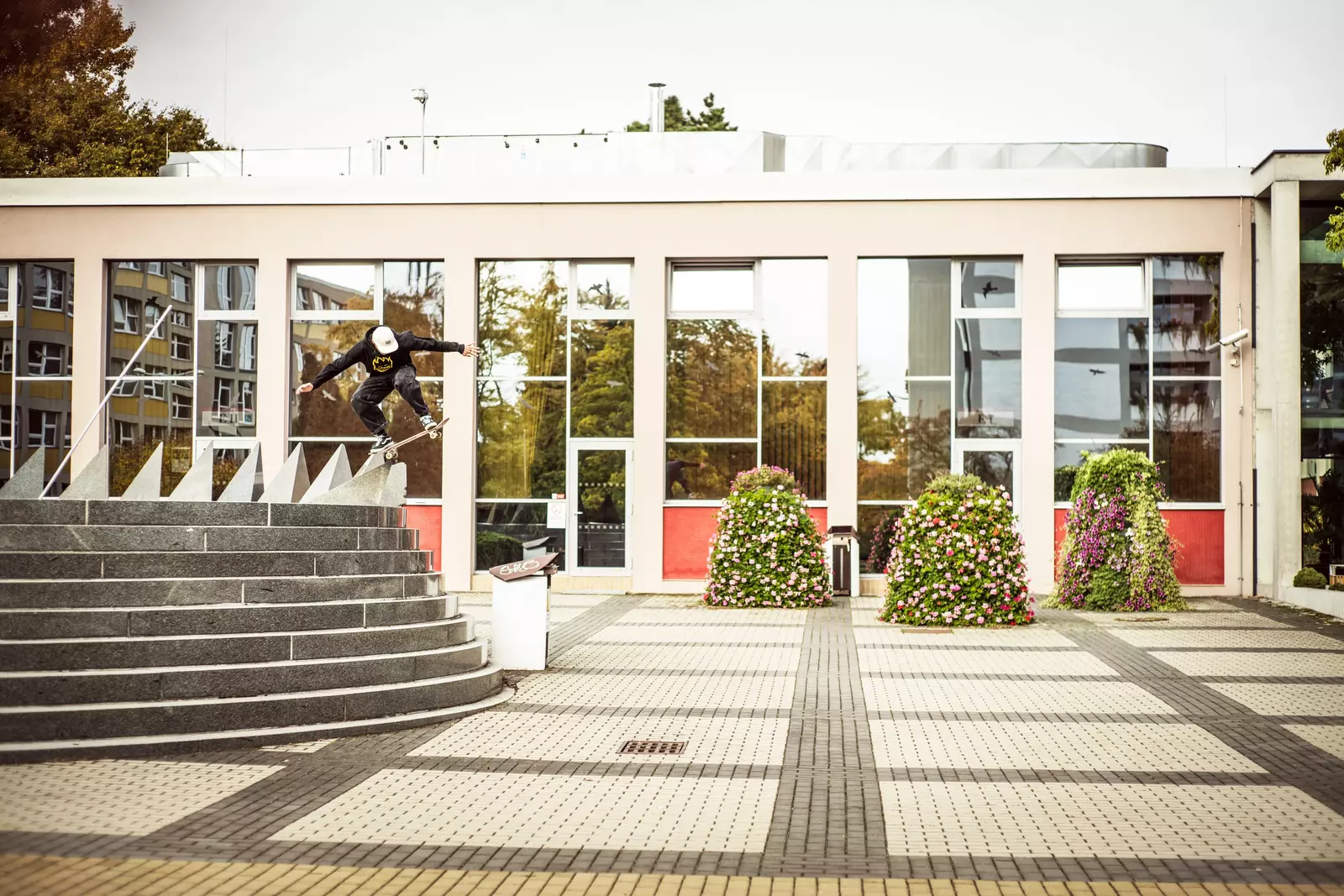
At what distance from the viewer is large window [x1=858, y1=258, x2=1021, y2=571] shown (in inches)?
821

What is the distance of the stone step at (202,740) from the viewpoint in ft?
25.9

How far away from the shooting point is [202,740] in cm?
830

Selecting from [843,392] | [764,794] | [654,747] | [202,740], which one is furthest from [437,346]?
[843,392]

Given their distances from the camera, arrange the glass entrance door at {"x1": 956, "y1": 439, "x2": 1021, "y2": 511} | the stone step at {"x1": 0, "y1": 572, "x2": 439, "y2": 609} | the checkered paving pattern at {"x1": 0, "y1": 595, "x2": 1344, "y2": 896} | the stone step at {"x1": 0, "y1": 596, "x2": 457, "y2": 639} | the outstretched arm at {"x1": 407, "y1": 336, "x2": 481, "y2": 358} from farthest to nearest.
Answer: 1. the glass entrance door at {"x1": 956, "y1": 439, "x2": 1021, "y2": 511}
2. the outstretched arm at {"x1": 407, "y1": 336, "x2": 481, "y2": 358}
3. the stone step at {"x1": 0, "y1": 572, "x2": 439, "y2": 609}
4. the stone step at {"x1": 0, "y1": 596, "x2": 457, "y2": 639}
5. the checkered paving pattern at {"x1": 0, "y1": 595, "x2": 1344, "y2": 896}

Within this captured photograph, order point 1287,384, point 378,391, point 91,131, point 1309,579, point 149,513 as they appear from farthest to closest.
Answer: point 91,131 < point 1287,384 < point 1309,579 < point 378,391 < point 149,513

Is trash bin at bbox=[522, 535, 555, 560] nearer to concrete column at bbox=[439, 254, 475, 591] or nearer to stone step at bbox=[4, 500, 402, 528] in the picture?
concrete column at bbox=[439, 254, 475, 591]

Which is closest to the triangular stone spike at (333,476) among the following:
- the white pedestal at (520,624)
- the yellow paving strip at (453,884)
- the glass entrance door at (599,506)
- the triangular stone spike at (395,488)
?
the triangular stone spike at (395,488)

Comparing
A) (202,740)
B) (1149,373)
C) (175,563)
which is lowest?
(202,740)

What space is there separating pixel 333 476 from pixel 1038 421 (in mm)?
12363

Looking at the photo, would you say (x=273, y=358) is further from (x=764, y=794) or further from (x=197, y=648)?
(x=764, y=794)

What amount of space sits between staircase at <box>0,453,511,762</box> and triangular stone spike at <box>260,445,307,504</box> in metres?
0.63

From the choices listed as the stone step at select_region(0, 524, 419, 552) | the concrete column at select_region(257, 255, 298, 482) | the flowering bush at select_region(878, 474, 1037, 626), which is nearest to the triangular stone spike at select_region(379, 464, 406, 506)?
the stone step at select_region(0, 524, 419, 552)

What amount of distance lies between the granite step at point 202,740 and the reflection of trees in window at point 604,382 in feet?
39.6

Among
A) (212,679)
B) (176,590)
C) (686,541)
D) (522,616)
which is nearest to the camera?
(212,679)
